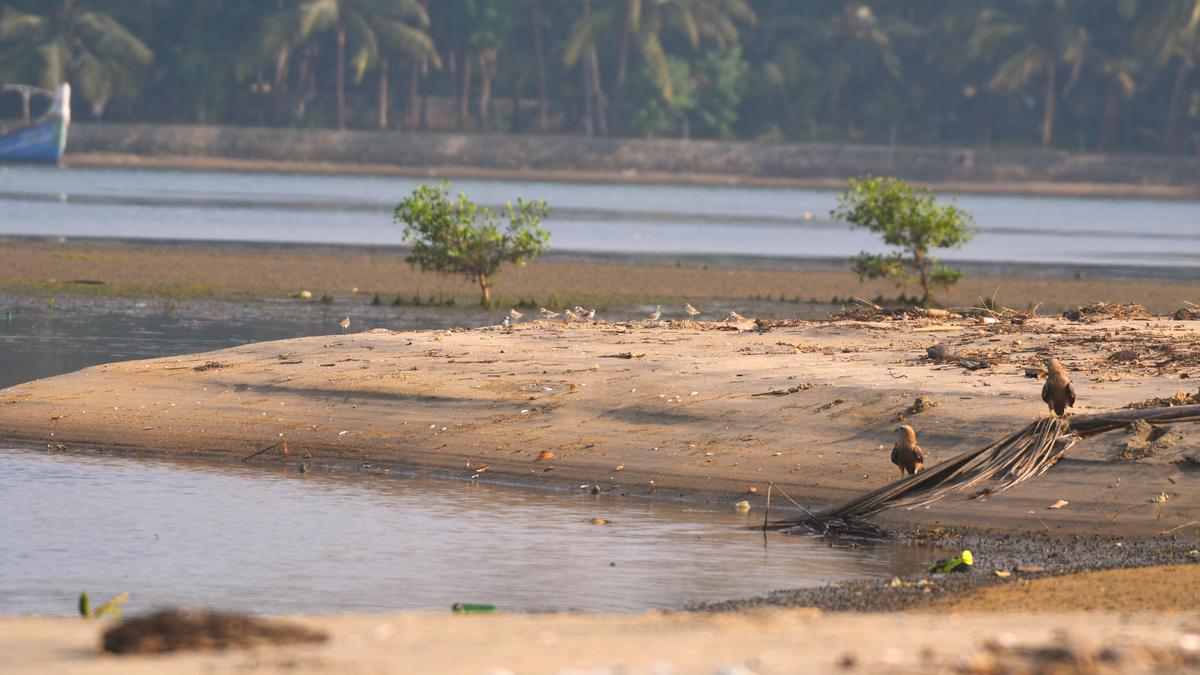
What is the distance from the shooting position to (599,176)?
297 feet

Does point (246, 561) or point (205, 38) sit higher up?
point (205, 38)

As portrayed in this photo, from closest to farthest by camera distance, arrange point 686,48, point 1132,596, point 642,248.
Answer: point 1132,596, point 642,248, point 686,48

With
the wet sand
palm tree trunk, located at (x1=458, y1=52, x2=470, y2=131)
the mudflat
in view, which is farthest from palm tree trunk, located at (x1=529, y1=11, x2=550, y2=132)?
the wet sand

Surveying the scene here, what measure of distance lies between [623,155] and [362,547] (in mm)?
78785

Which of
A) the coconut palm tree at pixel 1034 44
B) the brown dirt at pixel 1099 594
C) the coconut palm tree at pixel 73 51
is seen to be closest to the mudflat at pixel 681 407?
the brown dirt at pixel 1099 594

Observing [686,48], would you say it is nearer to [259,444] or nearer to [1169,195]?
[1169,195]

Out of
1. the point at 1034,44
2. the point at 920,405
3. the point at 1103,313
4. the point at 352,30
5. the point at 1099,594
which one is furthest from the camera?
the point at 352,30

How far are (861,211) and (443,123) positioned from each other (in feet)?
216

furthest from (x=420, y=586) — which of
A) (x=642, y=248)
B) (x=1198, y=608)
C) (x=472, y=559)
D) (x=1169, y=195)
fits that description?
(x=1169, y=195)

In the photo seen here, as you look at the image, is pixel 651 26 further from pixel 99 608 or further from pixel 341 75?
pixel 99 608

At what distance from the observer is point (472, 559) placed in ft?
39.4

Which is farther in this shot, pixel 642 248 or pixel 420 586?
pixel 642 248

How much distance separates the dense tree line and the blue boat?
→ 102 inches

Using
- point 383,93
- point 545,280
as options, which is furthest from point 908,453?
point 383,93
